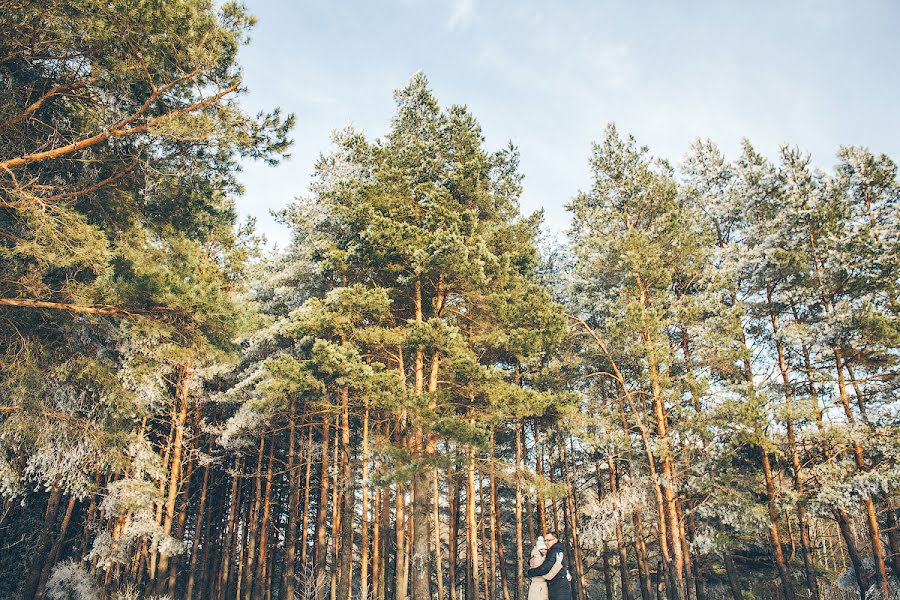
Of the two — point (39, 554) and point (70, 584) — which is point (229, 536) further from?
point (70, 584)

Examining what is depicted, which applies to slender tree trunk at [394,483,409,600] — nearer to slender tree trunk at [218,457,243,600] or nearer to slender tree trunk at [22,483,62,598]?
slender tree trunk at [218,457,243,600]

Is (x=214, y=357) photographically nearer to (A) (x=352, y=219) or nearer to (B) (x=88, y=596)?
(A) (x=352, y=219)

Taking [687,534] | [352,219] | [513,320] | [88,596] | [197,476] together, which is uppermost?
[352,219]

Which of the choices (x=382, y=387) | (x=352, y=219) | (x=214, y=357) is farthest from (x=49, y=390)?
(x=352, y=219)

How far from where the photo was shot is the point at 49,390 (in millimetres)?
8750

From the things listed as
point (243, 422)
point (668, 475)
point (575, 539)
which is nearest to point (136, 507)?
point (243, 422)

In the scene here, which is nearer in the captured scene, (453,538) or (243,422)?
(243,422)

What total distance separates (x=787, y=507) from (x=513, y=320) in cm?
821

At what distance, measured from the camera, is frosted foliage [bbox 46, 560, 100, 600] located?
13.2 meters

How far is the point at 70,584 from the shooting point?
1364cm

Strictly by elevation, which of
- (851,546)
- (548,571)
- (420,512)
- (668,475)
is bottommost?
(851,546)

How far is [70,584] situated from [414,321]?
1264cm

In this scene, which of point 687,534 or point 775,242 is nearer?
point 775,242

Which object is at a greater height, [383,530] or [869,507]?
[869,507]
